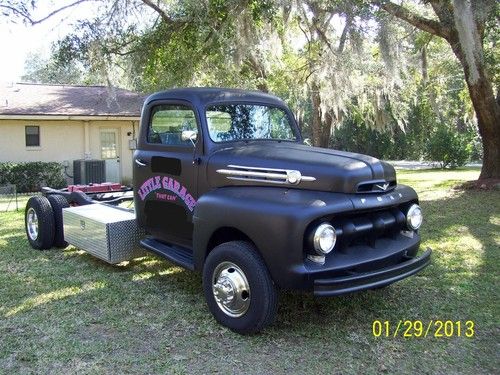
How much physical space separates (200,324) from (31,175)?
14.4 m

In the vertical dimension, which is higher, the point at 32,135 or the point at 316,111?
the point at 316,111

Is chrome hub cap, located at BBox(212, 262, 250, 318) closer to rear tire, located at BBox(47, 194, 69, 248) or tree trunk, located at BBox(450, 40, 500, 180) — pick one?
rear tire, located at BBox(47, 194, 69, 248)

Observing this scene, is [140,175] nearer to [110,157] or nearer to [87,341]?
[87,341]

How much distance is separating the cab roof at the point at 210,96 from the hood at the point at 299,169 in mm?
595

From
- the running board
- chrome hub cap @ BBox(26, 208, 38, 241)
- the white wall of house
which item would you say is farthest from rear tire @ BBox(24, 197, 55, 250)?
the white wall of house

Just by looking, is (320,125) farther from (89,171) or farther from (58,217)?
(58,217)

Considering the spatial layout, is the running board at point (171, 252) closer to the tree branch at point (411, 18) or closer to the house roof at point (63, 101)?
the tree branch at point (411, 18)

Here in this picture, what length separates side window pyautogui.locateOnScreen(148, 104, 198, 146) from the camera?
16.9ft

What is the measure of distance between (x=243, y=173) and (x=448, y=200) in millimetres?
8644

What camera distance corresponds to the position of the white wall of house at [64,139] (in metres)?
17.7

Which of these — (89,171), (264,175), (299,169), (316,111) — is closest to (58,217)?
(264,175)

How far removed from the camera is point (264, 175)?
4.35 metres

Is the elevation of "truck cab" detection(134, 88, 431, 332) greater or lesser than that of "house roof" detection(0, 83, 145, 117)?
lesser

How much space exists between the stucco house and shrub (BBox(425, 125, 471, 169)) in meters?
13.1
